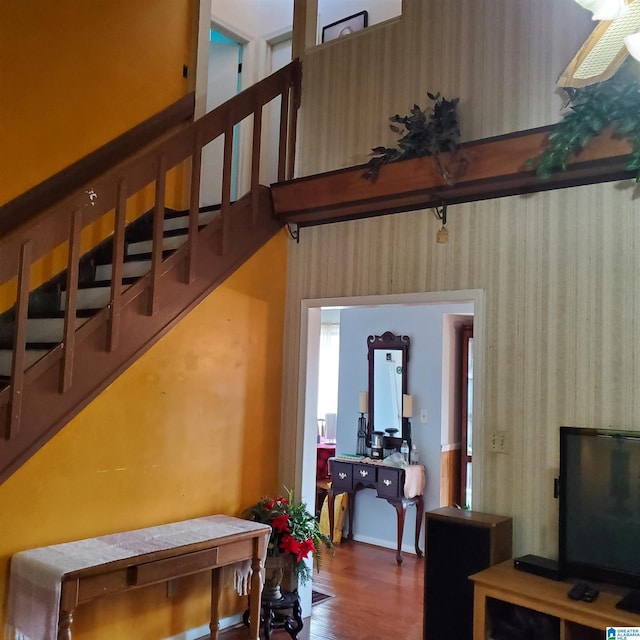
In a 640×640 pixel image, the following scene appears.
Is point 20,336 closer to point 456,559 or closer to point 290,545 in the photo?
point 290,545

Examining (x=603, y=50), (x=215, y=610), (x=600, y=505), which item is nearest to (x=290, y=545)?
(x=215, y=610)

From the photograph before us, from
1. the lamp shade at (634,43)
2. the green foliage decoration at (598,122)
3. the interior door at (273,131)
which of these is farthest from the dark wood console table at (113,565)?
the interior door at (273,131)

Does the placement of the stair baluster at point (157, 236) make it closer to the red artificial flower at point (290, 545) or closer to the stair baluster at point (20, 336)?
the stair baluster at point (20, 336)

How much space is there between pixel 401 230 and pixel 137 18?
8.03 feet

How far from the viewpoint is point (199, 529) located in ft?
10.8

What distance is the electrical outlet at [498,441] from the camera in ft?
10.8

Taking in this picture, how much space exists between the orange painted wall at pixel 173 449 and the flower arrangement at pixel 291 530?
0.24 metres

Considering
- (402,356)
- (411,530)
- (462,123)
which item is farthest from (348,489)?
(462,123)

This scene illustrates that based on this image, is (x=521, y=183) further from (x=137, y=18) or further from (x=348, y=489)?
(x=348, y=489)

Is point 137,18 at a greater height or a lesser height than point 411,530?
greater

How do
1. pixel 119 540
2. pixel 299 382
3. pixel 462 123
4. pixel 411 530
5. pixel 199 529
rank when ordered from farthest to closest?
pixel 411 530, pixel 299 382, pixel 462 123, pixel 199 529, pixel 119 540

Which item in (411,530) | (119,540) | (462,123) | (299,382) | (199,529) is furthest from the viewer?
(411,530)

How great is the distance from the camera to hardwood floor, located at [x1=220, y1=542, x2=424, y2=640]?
3.74 meters

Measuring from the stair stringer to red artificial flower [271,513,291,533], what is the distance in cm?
125
